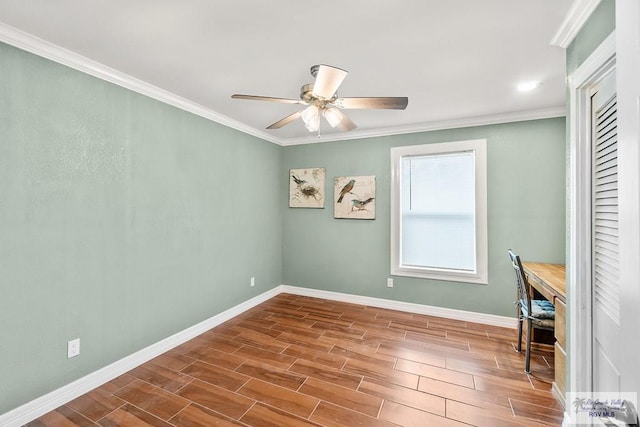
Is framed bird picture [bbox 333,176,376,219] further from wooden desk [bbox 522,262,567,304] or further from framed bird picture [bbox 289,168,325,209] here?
wooden desk [bbox 522,262,567,304]

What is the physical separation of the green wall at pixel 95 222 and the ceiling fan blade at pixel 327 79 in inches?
71.0

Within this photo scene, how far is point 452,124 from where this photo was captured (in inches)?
139

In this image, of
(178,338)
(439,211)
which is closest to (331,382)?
(178,338)

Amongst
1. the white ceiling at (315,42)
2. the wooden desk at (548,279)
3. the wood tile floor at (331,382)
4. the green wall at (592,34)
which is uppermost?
→ the white ceiling at (315,42)

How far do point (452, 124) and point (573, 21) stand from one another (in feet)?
6.28

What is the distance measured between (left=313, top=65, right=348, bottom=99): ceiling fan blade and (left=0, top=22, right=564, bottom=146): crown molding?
5.79 feet

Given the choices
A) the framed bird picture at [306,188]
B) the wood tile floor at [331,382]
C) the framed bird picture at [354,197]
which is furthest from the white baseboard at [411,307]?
the framed bird picture at [306,188]

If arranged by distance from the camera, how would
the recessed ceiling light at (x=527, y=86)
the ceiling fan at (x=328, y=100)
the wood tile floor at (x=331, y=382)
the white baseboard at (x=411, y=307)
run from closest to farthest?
the ceiling fan at (x=328, y=100) < the wood tile floor at (x=331, y=382) < the recessed ceiling light at (x=527, y=86) < the white baseboard at (x=411, y=307)

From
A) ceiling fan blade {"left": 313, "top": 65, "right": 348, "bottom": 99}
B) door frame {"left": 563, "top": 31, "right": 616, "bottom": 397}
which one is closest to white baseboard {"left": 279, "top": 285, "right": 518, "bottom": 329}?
door frame {"left": 563, "top": 31, "right": 616, "bottom": 397}

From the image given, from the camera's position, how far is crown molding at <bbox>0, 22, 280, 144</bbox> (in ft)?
5.91

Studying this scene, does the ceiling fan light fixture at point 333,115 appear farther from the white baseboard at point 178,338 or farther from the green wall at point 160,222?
the white baseboard at point 178,338

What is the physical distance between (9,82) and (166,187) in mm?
1238

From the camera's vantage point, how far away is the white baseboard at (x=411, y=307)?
134 inches

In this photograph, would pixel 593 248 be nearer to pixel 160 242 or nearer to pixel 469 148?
pixel 469 148
